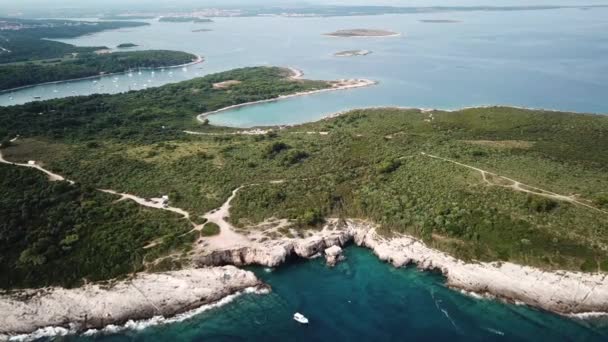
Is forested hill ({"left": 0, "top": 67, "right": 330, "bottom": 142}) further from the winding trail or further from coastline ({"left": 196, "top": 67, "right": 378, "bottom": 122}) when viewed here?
the winding trail

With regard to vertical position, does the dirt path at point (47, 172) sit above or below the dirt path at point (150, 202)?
above

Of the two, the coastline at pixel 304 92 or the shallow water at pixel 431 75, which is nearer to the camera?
the coastline at pixel 304 92

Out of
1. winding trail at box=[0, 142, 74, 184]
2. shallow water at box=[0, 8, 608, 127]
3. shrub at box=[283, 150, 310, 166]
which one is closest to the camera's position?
winding trail at box=[0, 142, 74, 184]

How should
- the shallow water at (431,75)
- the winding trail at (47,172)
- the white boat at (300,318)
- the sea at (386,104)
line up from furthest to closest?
the shallow water at (431,75)
the winding trail at (47,172)
the white boat at (300,318)
the sea at (386,104)

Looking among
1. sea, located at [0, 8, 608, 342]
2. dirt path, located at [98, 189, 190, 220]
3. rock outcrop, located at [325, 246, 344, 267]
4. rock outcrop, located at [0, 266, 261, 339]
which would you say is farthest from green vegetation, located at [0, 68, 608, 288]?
sea, located at [0, 8, 608, 342]

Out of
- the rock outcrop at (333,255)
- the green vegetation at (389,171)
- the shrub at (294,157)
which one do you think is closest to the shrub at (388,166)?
the green vegetation at (389,171)

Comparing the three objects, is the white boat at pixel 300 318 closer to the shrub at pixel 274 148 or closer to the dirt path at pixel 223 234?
the dirt path at pixel 223 234

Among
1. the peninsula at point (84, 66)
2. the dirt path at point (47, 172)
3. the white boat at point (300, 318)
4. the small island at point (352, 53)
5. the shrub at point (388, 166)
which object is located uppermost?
the small island at point (352, 53)
